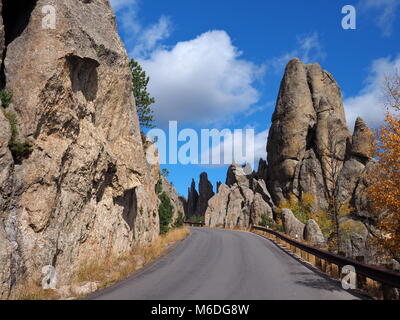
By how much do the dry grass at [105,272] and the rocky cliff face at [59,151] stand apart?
0.28 meters

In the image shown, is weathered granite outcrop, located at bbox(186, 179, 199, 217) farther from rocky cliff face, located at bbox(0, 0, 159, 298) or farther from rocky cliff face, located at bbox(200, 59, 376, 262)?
rocky cliff face, located at bbox(0, 0, 159, 298)

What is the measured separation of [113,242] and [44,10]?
9.81 metres

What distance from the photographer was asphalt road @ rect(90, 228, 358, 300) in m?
8.75

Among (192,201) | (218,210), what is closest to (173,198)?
(218,210)

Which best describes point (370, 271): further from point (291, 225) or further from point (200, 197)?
point (200, 197)

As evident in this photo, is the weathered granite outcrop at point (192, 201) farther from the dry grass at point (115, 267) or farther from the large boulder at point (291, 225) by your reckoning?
the dry grass at point (115, 267)

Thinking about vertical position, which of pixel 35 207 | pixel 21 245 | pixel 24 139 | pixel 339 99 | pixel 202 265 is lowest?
pixel 202 265

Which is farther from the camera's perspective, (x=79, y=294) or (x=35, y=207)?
(x=35, y=207)

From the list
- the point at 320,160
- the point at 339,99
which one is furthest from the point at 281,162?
the point at 339,99

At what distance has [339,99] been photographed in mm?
63500

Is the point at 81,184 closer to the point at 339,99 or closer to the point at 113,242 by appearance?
the point at 113,242

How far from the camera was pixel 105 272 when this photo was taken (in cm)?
1243
